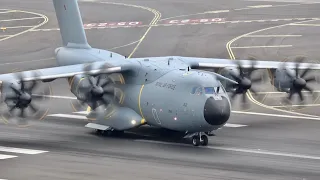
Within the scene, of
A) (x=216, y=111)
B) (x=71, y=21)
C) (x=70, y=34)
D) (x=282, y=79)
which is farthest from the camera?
(x=70, y=34)

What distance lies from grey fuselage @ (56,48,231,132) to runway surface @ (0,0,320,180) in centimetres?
131

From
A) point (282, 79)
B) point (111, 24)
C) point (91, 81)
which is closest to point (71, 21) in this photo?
point (91, 81)

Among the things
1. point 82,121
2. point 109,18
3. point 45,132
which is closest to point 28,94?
point 45,132

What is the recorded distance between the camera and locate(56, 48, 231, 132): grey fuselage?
40062mm

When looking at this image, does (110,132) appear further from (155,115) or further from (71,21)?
(71,21)

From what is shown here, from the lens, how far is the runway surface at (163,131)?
3734 cm

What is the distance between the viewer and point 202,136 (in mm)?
41062

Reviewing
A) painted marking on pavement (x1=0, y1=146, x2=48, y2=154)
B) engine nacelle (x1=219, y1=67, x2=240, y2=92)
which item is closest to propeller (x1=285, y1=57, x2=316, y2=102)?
engine nacelle (x1=219, y1=67, x2=240, y2=92)

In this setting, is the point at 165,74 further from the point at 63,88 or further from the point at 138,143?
the point at 63,88

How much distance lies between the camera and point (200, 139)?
40969 mm

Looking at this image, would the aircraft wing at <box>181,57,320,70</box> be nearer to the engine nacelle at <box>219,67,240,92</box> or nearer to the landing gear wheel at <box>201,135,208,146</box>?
the engine nacelle at <box>219,67,240,92</box>

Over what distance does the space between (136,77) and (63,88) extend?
16.2 meters

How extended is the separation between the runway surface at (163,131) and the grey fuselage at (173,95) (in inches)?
51.8

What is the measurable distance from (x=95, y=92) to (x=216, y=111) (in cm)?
602
